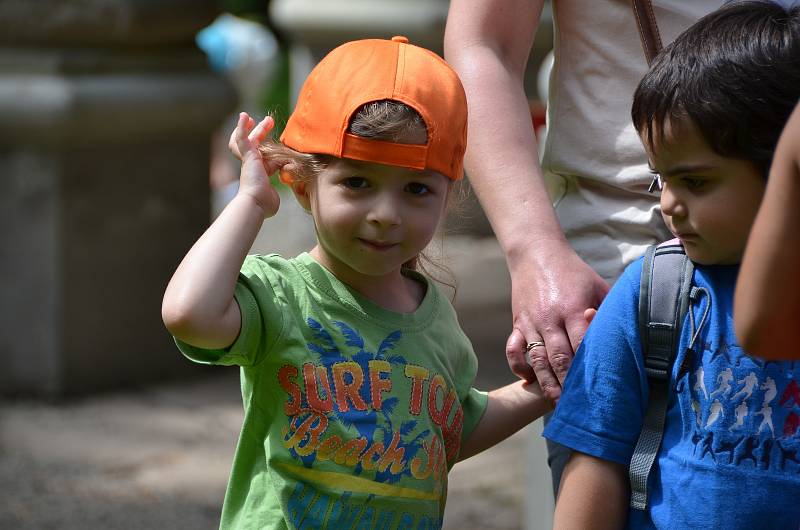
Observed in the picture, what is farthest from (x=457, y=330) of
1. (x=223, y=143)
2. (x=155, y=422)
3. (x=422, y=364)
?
(x=223, y=143)

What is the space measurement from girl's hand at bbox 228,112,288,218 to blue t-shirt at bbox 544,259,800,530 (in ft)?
1.87

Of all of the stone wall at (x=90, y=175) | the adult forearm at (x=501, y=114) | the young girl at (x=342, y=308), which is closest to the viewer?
the young girl at (x=342, y=308)

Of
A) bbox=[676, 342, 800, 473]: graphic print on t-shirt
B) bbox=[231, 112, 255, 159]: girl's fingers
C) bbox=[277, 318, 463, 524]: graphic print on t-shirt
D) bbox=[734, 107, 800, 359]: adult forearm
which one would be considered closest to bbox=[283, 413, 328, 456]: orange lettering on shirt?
bbox=[277, 318, 463, 524]: graphic print on t-shirt

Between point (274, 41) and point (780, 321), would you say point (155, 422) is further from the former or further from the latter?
point (274, 41)

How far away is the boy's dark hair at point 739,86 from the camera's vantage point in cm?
195

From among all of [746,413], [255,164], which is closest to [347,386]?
[255,164]

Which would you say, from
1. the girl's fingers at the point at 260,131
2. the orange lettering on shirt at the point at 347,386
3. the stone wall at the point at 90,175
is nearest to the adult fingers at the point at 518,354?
the orange lettering on shirt at the point at 347,386

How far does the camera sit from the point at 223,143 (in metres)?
12.5

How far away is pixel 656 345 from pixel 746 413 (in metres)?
0.16

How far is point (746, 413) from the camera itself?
198 cm

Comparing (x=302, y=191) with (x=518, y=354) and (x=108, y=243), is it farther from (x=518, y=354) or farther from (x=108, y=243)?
(x=108, y=243)

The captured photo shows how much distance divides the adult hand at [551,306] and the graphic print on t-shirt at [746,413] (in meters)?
0.25

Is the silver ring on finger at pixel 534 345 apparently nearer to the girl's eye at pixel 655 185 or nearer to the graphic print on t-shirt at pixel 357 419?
the graphic print on t-shirt at pixel 357 419

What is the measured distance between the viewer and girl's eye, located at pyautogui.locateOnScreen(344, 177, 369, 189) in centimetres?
227
